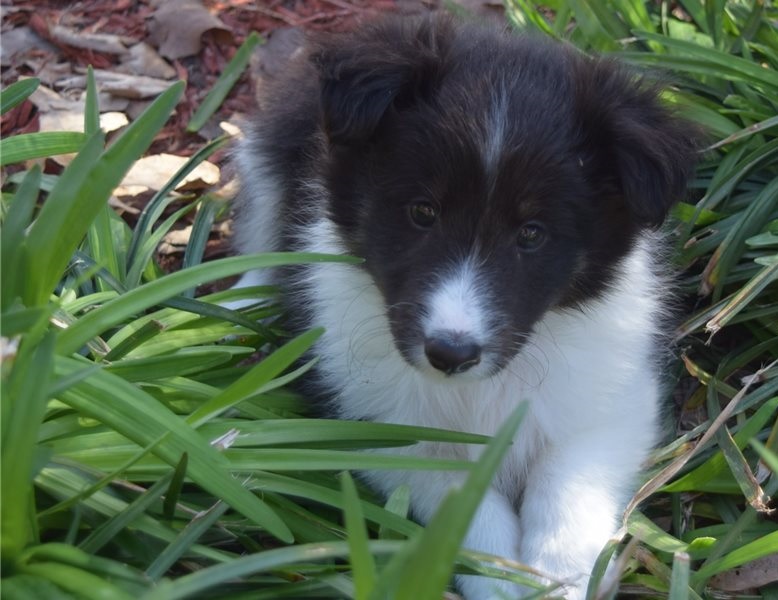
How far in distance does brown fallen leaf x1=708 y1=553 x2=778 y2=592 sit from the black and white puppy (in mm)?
392

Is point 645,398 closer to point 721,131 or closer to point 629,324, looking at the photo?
point 629,324

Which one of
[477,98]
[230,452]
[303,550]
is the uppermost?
[477,98]

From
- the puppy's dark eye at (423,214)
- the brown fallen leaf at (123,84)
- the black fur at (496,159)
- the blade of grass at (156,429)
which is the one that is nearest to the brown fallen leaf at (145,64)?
the brown fallen leaf at (123,84)

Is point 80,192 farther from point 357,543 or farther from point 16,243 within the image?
point 357,543

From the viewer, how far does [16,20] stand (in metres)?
5.77

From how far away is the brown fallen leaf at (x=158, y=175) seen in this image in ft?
16.4

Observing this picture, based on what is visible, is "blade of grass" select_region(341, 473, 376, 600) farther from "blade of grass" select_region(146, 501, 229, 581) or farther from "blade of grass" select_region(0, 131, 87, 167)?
"blade of grass" select_region(0, 131, 87, 167)

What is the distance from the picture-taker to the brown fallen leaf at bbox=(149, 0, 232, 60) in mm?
5707

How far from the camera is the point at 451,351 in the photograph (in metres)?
2.77

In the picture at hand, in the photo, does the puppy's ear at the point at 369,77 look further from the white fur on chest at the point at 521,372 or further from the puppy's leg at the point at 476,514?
the puppy's leg at the point at 476,514

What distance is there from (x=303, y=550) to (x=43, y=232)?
1.08 metres

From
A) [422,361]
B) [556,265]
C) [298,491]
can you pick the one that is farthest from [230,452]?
[556,265]


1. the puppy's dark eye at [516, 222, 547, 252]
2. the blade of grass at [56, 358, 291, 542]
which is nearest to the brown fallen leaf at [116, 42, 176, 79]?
the puppy's dark eye at [516, 222, 547, 252]

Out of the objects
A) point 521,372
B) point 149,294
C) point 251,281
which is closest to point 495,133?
point 521,372
